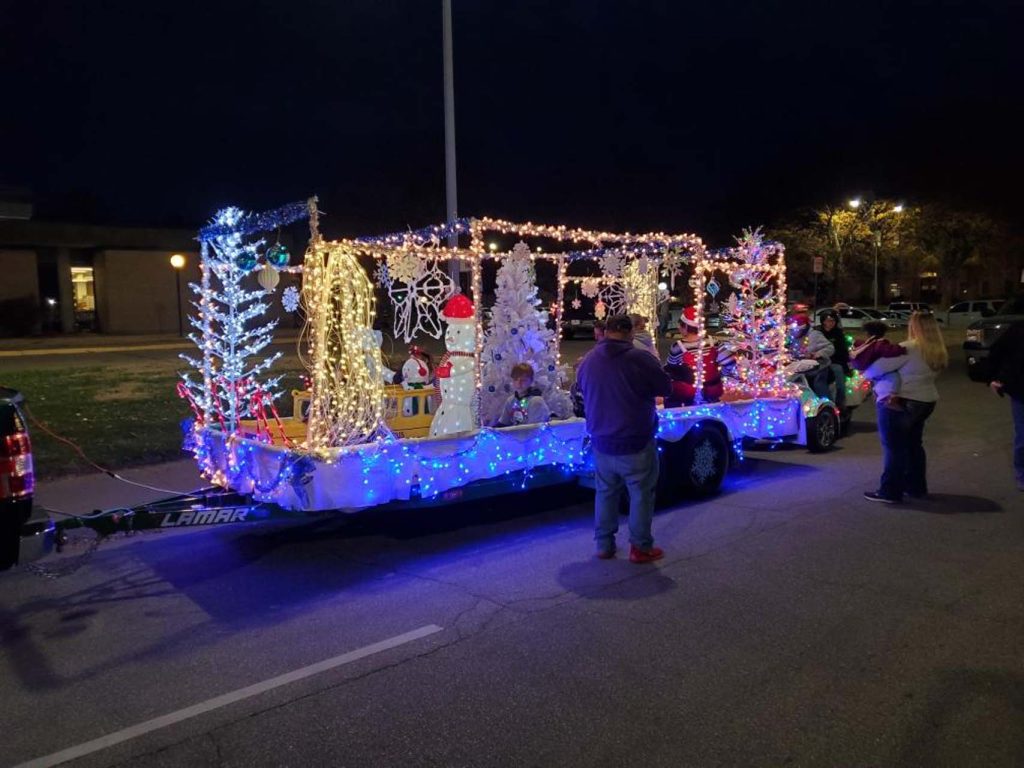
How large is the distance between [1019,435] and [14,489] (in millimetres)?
8412

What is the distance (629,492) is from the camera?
5973 millimetres

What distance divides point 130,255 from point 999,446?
39.1 m

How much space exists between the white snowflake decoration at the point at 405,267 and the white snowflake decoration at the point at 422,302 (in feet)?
0.28

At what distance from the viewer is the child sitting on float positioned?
301 inches

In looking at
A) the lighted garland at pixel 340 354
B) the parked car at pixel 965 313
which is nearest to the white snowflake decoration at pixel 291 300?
the lighted garland at pixel 340 354

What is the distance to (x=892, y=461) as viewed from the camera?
7.52m

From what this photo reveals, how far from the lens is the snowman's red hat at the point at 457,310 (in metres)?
7.70

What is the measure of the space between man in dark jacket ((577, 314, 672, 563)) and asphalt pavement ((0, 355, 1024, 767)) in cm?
27

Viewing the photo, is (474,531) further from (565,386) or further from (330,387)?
(565,386)

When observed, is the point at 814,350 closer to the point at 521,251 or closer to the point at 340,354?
the point at 521,251

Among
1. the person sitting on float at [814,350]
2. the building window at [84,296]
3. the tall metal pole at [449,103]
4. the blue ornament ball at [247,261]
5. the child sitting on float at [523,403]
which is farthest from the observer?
the building window at [84,296]

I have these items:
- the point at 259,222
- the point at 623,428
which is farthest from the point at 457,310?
the point at 623,428

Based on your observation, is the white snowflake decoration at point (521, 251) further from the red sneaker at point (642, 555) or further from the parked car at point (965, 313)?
the parked car at point (965, 313)

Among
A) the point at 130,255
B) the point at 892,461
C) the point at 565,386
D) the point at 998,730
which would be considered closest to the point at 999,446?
the point at 892,461
